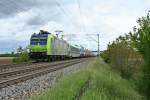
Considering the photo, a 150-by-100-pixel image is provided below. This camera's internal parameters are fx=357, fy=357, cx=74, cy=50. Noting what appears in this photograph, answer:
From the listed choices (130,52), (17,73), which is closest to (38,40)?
(130,52)

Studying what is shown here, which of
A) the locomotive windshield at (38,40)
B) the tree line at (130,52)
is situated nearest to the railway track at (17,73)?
the tree line at (130,52)

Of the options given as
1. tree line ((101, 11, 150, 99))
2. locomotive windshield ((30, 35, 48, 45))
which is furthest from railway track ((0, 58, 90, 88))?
locomotive windshield ((30, 35, 48, 45))

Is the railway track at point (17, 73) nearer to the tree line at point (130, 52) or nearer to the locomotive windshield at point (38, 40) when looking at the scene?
the tree line at point (130, 52)

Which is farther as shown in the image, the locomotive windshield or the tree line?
the locomotive windshield

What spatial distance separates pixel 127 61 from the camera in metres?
35.8

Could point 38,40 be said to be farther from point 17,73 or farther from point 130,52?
point 17,73

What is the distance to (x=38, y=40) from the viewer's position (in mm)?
41500

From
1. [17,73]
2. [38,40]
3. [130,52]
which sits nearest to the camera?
[17,73]

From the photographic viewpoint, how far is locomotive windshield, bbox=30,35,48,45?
41062 mm

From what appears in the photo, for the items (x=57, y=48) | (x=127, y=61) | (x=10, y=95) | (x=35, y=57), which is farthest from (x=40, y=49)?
(x=10, y=95)

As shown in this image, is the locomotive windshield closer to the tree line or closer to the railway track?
the tree line

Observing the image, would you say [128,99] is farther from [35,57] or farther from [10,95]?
[35,57]

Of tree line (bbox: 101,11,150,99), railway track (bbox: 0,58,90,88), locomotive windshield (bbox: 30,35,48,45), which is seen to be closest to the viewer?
railway track (bbox: 0,58,90,88)

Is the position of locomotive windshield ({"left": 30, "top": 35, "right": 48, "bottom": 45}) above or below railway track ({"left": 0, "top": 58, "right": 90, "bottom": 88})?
above
